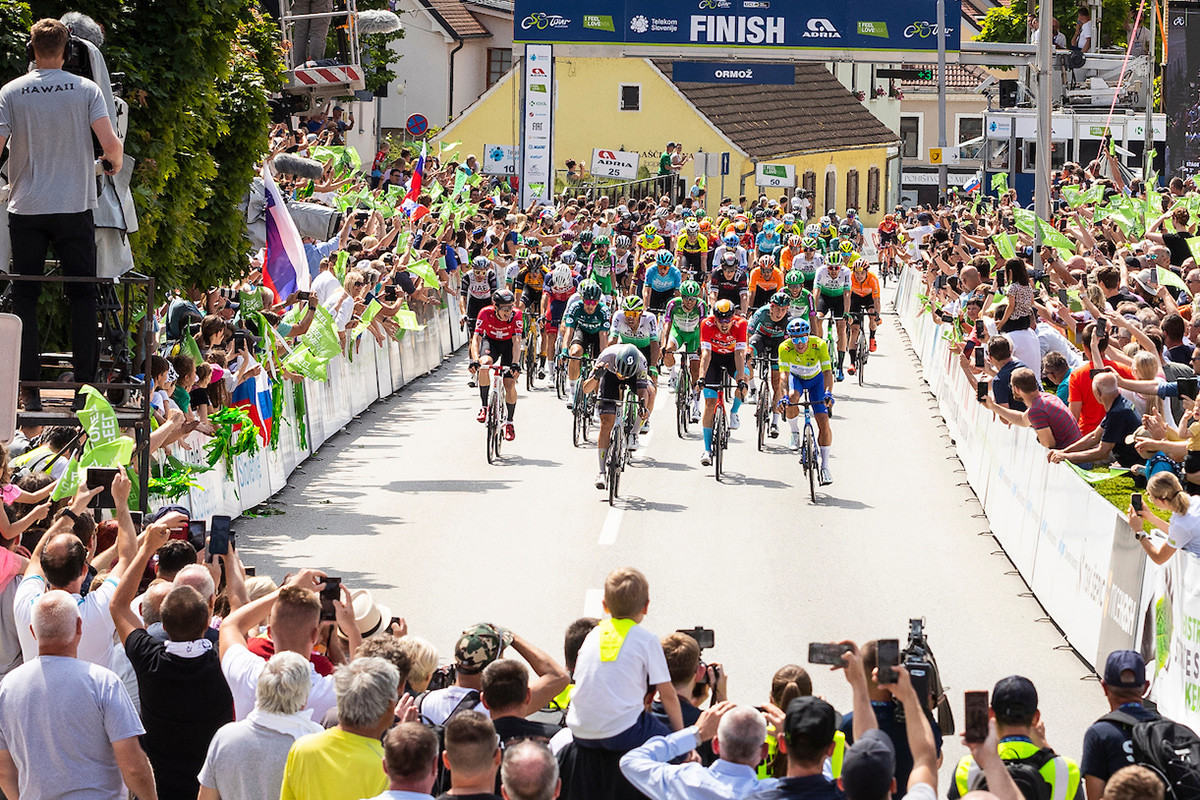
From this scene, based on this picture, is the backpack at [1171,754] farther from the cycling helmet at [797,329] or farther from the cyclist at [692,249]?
the cyclist at [692,249]

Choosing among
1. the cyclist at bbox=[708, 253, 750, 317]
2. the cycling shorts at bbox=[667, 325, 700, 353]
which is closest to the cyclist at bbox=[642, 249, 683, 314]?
the cyclist at bbox=[708, 253, 750, 317]

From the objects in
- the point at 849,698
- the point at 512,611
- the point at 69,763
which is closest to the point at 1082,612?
the point at 849,698

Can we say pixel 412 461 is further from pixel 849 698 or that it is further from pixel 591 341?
pixel 849 698

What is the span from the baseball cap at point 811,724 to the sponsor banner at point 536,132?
1478 inches

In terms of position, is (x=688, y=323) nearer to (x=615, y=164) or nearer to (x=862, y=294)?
(x=862, y=294)

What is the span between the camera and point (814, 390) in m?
17.2

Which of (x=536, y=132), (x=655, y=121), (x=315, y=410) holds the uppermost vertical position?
(x=655, y=121)

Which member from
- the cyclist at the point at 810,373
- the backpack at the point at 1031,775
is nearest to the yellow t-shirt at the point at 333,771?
the backpack at the point at 1031,775

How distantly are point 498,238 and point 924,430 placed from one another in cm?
943

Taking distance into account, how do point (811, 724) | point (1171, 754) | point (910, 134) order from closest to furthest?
point (811, 724)
point (1171, 754)
point (910, 134)

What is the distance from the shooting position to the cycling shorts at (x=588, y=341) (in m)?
19.9

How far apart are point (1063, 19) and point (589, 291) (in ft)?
201

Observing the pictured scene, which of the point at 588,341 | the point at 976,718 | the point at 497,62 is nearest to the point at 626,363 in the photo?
the point at 588,341

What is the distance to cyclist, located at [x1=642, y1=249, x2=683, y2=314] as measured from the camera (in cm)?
2347
